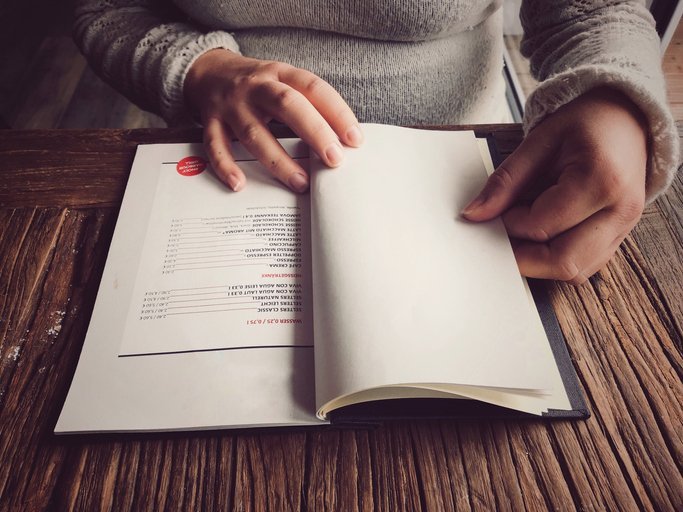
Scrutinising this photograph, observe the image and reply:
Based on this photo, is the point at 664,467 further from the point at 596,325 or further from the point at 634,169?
the point at 634,169

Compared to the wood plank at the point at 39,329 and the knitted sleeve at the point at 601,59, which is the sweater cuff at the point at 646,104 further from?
the wood plank at the point at 39,329

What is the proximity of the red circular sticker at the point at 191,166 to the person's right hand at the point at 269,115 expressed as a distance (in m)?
0.02

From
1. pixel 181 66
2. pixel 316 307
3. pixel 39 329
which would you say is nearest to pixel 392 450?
pixel 316 307

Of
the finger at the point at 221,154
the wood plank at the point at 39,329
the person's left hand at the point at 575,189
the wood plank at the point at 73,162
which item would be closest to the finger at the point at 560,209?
the person's left hand at the point at 575,189

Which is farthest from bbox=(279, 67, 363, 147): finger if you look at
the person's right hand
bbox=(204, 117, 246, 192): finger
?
bbox=(204, 117, 246, 192): finger

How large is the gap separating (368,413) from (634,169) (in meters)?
0.33

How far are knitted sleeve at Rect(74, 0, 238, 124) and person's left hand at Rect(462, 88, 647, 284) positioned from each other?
0.45m

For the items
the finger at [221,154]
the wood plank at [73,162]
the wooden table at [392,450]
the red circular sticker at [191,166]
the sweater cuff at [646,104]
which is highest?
the sweater cuff at [646,104]

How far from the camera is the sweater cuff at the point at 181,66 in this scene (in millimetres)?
605

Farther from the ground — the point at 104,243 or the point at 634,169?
the point at 634,169

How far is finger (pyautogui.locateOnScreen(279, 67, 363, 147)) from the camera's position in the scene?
0.49 metres

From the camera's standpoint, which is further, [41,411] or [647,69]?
[647,69]

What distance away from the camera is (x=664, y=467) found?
337 millimetres

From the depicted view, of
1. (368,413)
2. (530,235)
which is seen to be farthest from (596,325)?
(368,413)
